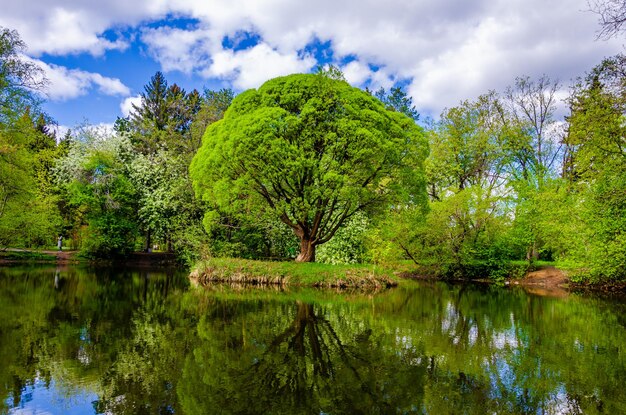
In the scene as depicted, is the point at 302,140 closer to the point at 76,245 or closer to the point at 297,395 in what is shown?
the point at 297,395

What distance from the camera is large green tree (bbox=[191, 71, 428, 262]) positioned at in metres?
21.5

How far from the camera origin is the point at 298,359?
323 inches

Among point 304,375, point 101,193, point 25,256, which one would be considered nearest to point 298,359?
point 304,375

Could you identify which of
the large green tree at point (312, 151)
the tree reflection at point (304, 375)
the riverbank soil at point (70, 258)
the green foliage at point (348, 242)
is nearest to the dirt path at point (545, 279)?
the green foliage at point (348, 242)

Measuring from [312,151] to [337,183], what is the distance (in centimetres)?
220

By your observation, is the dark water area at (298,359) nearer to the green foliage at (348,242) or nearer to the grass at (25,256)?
the green foliage at (348,242)

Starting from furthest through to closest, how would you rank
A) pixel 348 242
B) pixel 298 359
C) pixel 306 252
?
pixel 348 242 < pixel 306 252 < pixel 298 359

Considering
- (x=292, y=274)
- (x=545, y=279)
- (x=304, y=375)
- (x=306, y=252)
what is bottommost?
(x=304, y=375)

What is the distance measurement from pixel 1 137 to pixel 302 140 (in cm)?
1561

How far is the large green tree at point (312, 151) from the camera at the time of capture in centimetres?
2147

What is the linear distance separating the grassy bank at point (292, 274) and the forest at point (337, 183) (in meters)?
2.00

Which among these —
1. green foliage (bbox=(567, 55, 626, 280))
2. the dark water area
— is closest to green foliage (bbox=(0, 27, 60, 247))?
the dark water area

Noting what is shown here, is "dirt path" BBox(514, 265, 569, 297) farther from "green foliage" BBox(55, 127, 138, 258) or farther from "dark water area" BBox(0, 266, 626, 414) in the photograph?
"green foliage" BBox(55, 127, 138, 258)

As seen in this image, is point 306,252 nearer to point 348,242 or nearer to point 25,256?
point 348,242
